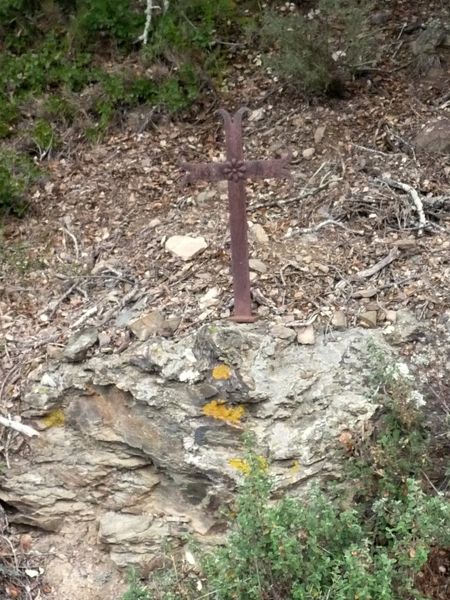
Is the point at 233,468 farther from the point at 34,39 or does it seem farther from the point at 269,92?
the point at 34,39

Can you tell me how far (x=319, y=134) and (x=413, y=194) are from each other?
80 centimetres

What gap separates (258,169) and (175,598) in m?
1.82

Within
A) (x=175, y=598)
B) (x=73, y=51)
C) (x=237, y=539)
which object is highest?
(x=73, y=51)

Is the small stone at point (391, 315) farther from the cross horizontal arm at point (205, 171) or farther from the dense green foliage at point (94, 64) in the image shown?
the dense green foliage at point (94, 64)

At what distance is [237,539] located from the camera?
117 inches

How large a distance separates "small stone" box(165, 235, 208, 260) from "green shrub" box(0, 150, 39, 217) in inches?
43.0

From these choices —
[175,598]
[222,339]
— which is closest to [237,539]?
[175,598]

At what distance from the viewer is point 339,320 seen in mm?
3660

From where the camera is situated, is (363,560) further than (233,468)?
No

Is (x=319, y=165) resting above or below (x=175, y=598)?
above

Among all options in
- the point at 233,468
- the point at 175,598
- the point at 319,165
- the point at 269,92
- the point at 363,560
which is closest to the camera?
the point at 363,560

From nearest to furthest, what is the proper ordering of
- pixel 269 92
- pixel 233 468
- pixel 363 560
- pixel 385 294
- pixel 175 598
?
1. pixel 363 560
2. pixel 175 598
3. pixel 233 468
4. pixel 385 294
5. pixel 269 92

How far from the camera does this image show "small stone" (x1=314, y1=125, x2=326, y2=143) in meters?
4.67

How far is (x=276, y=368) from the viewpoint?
11.6ft
